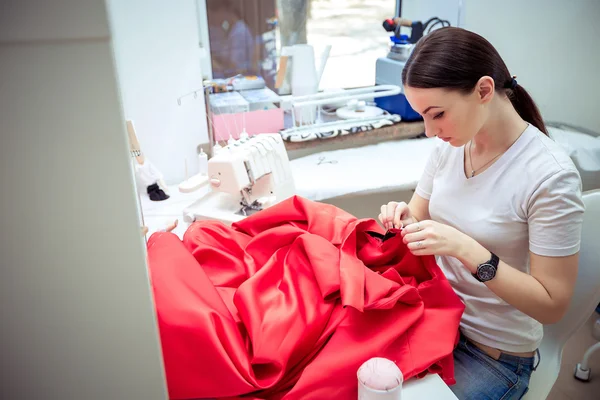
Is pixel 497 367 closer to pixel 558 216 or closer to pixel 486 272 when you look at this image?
pixel 486 272

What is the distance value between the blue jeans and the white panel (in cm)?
113

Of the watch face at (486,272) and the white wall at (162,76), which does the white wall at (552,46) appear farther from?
the watch face at (486,272)

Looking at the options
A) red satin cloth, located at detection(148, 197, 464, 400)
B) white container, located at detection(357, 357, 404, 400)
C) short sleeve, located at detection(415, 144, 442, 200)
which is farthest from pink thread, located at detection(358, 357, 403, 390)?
short sleeve, located at detection(415, 144, 442, 200)

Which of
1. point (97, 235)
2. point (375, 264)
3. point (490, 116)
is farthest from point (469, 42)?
point (97, 235)

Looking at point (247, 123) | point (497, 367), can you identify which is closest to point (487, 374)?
point (497, 367)

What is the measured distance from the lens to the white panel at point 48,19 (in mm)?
314

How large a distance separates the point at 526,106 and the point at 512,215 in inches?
12.6

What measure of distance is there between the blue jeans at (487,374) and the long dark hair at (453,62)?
0.66 meters

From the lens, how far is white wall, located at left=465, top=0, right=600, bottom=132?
2.66 meters

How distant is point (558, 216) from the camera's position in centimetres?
109

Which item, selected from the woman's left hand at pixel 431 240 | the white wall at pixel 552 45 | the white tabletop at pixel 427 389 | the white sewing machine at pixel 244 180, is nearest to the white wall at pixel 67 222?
the white tabletop at pixel 427 389

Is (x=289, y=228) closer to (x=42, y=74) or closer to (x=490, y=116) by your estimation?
(x=490, y=116)

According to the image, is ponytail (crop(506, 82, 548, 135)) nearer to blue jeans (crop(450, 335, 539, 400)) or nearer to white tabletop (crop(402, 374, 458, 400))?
blue jeans (crop(450, 335, 539, 400))

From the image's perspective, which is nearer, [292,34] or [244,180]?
[244,180]
